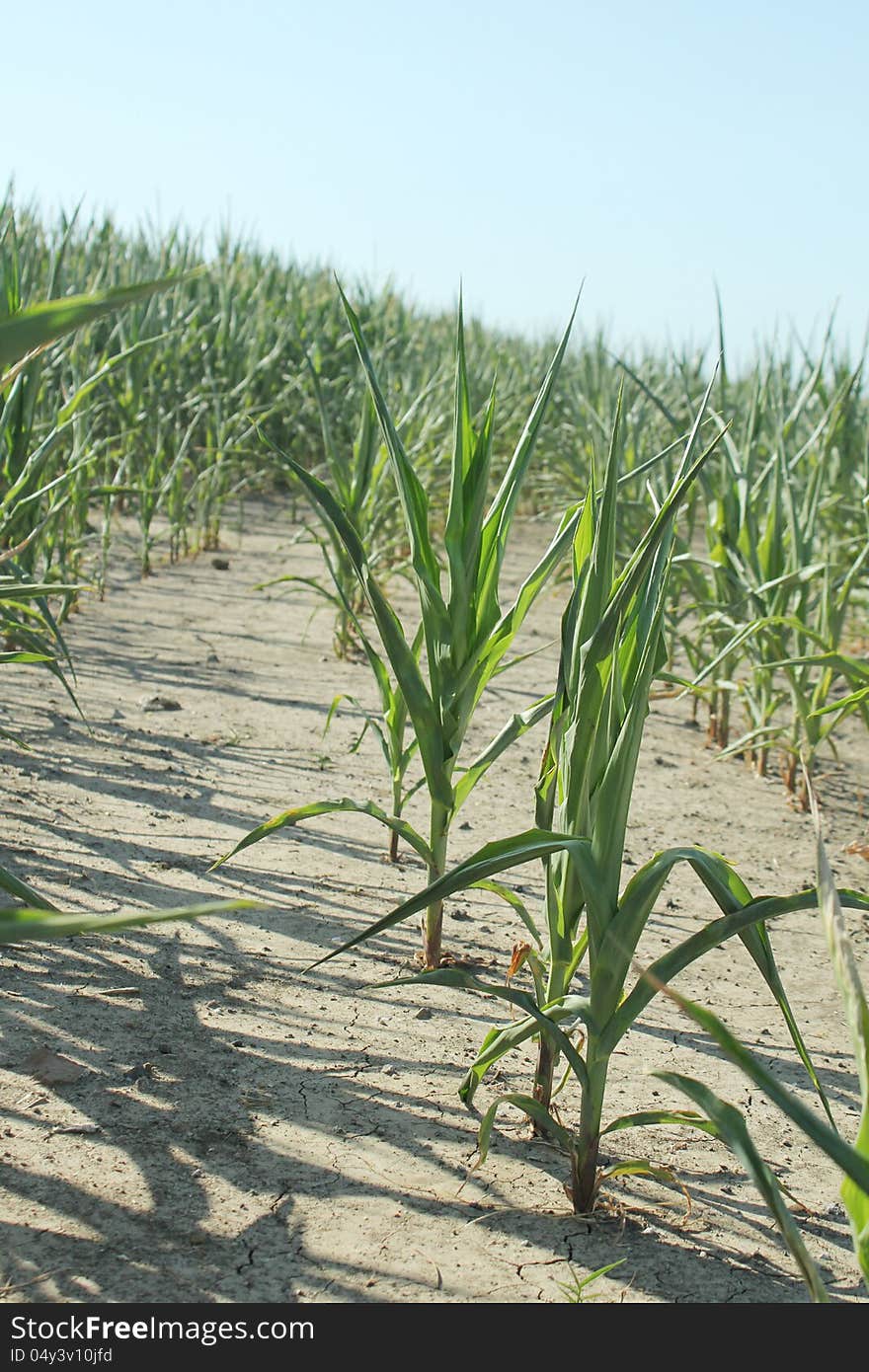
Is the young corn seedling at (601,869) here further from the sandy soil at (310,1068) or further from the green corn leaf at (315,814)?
the green corn leaf at (315,814)

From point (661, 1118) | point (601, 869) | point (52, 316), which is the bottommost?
point (661, 1118)

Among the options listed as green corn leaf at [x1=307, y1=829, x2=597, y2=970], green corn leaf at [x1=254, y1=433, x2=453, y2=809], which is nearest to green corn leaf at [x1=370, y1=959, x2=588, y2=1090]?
green corn leaf at [x1=307, y1=829, x2=597, y2=970]

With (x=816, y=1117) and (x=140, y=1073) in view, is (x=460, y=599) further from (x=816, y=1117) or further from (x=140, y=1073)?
(x=816, y=1117)

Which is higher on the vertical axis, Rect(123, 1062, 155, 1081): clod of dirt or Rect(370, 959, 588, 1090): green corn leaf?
Rect(370, 959, 588, 1090): green corn leaf

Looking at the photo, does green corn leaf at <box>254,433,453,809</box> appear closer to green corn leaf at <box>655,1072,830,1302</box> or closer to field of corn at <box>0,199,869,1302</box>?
field of corn at <box>0,199,869,1302</box>

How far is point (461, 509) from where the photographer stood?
187 centimetres

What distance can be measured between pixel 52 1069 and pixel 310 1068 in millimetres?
340

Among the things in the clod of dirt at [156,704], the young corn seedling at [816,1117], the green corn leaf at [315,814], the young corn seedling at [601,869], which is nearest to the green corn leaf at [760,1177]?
the young corn seedling at [816,1117]

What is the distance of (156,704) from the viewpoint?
3508 millimetres

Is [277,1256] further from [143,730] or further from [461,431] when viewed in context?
[143,730]

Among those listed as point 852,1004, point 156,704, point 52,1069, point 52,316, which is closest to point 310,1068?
point 52,1069

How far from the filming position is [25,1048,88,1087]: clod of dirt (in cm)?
163

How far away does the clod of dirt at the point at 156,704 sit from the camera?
349cm
